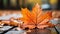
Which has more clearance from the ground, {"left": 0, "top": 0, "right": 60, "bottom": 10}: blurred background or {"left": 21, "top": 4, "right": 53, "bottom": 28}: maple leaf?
{"left": 21, "top": 4, "right": 53, "bottom": 28}: maple leaf

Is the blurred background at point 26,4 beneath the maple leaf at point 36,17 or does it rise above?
beneath

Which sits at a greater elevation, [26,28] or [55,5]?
[26,28]

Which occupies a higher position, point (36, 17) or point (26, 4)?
point (36, 17)

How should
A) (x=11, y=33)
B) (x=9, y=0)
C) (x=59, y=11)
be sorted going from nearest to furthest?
(x=11, y=33)
(x=59, y=11)
(x=9, y=0)

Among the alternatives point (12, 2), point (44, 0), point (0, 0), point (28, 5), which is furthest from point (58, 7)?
point (0, 0)

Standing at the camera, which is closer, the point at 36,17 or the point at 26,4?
the point at 36,17

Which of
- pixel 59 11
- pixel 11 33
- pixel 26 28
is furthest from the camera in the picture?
pixel 59 11

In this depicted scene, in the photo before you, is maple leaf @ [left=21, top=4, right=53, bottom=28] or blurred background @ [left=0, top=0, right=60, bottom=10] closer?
maple leaf @ [left=21, top=4, right=53, bottom=28]

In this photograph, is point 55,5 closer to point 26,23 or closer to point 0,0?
point 0,0
